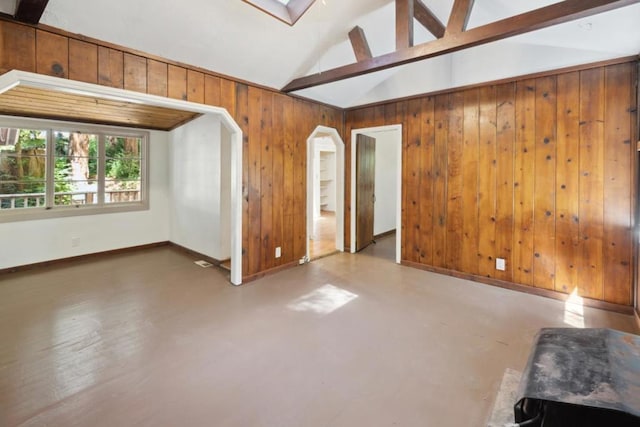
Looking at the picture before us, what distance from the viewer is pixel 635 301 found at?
2.88 meters

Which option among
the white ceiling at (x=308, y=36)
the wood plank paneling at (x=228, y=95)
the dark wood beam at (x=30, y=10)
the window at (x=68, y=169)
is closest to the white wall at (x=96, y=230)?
the window at (x=68, y=169)

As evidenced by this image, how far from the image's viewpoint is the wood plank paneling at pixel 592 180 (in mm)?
2998

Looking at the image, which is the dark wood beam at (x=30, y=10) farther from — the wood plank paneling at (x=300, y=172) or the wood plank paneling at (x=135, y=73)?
the wood plank paneling at (x=300, y=172)

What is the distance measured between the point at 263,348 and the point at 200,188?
3.36 m

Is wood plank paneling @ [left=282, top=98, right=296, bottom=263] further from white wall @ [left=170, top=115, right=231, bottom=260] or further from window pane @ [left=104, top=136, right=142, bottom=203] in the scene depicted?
window pane @ [left=104, top=136, right=142, bottom=203]

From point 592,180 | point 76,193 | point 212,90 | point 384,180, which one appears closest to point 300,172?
point 212,90

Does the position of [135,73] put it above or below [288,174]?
above

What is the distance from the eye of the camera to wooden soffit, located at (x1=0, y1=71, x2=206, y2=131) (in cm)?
324

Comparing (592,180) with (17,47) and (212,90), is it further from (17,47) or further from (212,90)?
(17,47)

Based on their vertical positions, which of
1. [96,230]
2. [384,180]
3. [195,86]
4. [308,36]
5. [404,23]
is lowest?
[96,230]

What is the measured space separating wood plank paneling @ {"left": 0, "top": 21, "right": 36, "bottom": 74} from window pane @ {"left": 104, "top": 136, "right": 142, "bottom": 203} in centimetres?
343

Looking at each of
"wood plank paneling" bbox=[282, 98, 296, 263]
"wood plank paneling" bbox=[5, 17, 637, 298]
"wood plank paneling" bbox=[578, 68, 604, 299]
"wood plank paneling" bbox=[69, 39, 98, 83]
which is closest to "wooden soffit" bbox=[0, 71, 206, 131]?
"wood plank paneling" bbox=[69, 39, 98, 83]

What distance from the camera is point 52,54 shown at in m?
2.28

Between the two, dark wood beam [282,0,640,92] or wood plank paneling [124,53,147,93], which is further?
wood plank paneling [124,53,147,93]
